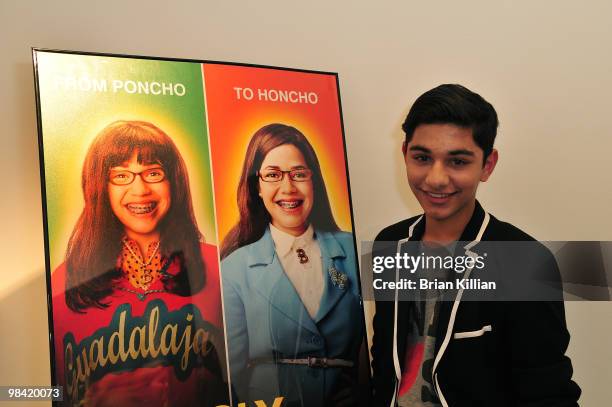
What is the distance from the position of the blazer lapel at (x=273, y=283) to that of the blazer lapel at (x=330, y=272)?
Result: 0.22 feet

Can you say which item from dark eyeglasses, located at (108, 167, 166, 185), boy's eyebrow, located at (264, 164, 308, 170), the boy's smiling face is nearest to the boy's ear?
the boy's smiling face

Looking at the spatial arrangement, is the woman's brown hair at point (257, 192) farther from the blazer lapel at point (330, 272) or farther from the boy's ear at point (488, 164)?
the boy's ear at point (488, 164)

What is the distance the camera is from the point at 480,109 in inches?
78.2

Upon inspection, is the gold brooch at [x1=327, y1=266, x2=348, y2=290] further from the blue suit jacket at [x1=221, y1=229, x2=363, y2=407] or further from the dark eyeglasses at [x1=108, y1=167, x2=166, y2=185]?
the dark eyeglasses at [x1=108, y1=167, x2=166, y2=185]

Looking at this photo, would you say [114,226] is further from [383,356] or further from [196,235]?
→ [383,356]

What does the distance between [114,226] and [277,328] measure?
565 mm

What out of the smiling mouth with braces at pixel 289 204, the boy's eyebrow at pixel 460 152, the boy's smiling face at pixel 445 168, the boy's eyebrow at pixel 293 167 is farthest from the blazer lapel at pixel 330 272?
the boy's eyebrow at pixel 460 152

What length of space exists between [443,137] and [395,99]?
1.53 feet

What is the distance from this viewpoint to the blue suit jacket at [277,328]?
6.27 feet

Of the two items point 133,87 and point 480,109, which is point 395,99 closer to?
point 480,109

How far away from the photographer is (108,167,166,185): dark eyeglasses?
1821mm

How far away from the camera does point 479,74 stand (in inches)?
96.3

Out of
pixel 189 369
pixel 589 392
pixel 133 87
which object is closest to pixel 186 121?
pixel 133 87

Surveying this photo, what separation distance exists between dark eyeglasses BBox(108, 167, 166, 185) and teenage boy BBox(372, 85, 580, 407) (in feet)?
2.57
